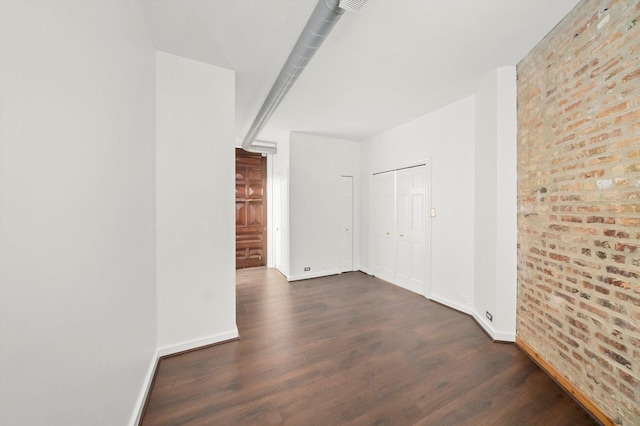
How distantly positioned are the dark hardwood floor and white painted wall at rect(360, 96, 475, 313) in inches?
19.4

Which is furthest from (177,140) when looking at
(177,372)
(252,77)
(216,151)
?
(177,372)

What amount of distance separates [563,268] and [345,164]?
3952 millimetres

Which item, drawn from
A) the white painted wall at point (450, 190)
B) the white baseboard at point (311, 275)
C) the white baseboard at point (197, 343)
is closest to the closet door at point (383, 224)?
the white painted wall at point (450, 190)

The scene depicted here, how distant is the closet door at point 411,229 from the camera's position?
13.0 feet

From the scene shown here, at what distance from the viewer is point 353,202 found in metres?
5.42

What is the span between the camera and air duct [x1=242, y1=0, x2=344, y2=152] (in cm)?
163

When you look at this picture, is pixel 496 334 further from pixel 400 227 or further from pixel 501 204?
pixel 400 227

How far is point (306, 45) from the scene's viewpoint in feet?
6.44

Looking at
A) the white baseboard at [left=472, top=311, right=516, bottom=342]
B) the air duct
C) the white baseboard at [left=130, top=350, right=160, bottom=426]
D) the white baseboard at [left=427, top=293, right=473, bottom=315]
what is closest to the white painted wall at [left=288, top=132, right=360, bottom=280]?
the air duct

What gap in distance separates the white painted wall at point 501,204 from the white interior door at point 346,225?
2.90 metres

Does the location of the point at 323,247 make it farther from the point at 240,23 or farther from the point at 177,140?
the point at 240,23

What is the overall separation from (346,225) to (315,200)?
3.15ft

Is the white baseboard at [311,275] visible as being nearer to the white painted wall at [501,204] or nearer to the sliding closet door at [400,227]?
the sliding closet door at [400,227]

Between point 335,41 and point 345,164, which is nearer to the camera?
point 335,41
